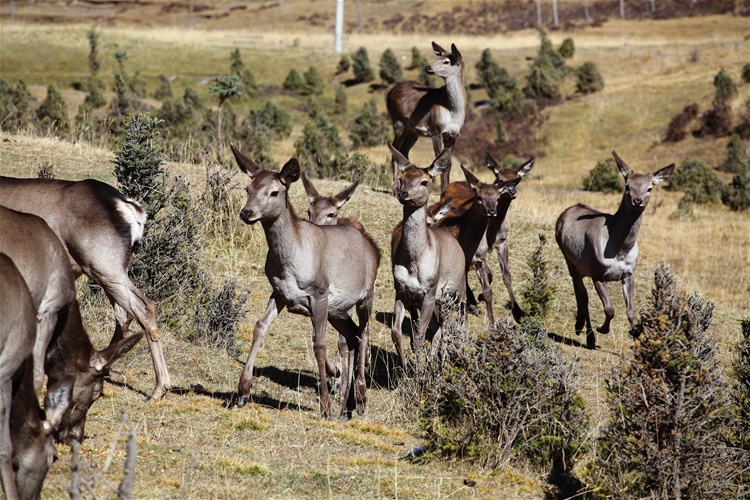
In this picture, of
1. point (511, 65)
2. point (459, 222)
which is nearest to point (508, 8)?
point (511, 65)

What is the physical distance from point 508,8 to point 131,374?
289 ft

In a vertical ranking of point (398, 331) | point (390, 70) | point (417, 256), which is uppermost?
point (390, 70)

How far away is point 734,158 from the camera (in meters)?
30.3

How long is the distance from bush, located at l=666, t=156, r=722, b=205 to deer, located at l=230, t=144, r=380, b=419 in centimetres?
1929

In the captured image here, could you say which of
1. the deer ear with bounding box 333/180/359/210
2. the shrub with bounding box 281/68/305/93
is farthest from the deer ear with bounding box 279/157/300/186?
the shrub with bounding box 281/68/305/93

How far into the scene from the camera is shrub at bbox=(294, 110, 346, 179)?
880 inches

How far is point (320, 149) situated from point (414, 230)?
15.9 m

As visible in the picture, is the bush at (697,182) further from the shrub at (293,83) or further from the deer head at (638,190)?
the shrub at (293,83)

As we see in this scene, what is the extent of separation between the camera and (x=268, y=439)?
763 centimetres

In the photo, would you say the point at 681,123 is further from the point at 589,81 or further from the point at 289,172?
the point at 289,172

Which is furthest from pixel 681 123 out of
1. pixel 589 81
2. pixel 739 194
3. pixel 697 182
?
pixel 739 194

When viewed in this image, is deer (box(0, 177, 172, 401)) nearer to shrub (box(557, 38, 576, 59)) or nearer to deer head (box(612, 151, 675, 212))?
deer head (box(612, 151, 675, 212))

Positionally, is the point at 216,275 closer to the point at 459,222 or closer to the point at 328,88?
the point at 459,222

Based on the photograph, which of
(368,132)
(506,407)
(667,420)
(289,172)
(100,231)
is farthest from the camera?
(368,132)
